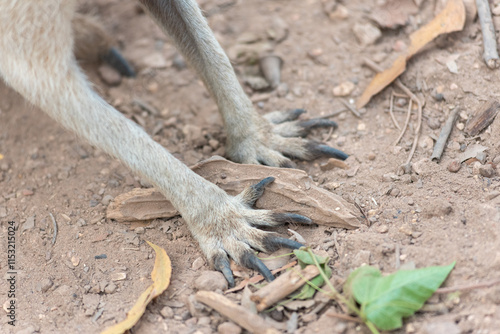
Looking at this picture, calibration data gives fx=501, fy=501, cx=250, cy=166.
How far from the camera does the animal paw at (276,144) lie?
12.8ft

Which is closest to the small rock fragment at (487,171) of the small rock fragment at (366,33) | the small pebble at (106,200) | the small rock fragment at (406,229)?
the small rock fragment at (406,229)

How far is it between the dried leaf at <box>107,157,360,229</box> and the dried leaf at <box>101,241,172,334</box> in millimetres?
359

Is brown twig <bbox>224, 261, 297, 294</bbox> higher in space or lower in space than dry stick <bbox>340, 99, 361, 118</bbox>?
lower

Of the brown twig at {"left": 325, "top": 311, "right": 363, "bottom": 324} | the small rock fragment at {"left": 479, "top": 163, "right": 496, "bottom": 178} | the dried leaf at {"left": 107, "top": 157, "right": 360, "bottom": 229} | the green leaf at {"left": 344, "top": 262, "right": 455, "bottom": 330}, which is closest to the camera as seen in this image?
the green leaf at {"left": 344, "top": 262, "right": 455, "bottom": 330}

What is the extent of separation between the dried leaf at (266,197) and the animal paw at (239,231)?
0.30 feet

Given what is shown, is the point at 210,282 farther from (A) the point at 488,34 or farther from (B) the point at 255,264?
(A) the point at 488,34

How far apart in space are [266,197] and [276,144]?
2.19ft

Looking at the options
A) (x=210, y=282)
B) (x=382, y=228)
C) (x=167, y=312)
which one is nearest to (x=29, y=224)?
(x=167, y=312)

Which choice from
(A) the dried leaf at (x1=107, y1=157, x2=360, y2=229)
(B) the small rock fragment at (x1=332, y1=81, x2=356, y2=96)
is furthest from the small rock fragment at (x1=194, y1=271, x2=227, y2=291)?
(B) the small rock fragment at (x1=332, y1=81, x2=356, y2=96)

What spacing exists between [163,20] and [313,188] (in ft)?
6.09

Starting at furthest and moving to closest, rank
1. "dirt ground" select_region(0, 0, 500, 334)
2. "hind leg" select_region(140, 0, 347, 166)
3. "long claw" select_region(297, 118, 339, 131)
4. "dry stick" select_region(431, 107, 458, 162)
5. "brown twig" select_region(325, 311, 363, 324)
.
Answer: "long claw" select_region(297, 118, 339, 131), "hind leg" select_region(140, 0, 347, 166), "dry stick" select_region(431, 107, 458, 162), "dirt ground" select_region(0, 0, 500, 334), "brown twig" select_region(325, 311, 363, 324)

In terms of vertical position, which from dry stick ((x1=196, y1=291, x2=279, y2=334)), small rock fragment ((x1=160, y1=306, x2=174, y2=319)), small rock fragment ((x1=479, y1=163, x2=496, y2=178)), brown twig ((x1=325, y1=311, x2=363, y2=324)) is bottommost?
small rock fragment ((x1=160, y1=306, x2=174, y2=319))

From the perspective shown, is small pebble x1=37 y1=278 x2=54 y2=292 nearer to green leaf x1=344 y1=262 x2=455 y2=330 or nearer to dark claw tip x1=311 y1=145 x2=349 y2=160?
green leaf x1=344 y1=262 x2=455 y2=330

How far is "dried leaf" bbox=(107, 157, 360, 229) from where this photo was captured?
10.8 ft
